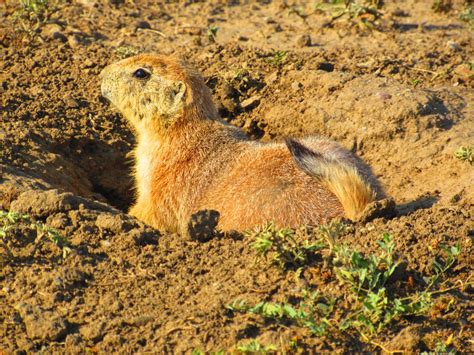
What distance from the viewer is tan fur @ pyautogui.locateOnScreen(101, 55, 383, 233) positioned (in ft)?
19.0

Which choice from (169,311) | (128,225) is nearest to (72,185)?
(128,225)

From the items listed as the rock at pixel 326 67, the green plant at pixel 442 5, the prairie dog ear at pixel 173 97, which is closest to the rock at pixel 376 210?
the prairie dog ear at pixel 173 97

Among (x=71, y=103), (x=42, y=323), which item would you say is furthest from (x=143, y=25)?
(x=42, y=323)

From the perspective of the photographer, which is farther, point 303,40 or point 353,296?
point 303,40

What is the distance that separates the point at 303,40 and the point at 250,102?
1309 mm

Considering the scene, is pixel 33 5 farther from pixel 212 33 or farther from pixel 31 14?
pixel 212 33

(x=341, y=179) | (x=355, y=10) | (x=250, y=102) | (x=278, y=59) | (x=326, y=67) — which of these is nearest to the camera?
(x=341, y=179)

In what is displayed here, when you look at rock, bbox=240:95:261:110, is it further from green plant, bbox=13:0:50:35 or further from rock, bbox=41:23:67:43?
green plant, bbox=13:0:50:35

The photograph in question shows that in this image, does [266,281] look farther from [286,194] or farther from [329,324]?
[286,194]

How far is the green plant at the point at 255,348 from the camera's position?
3.93 meters

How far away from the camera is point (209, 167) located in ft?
22.2

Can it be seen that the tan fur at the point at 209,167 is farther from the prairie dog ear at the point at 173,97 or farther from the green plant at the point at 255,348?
the green plant at the point at 255,348

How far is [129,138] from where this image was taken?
8.20m

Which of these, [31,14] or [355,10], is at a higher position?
[31,14]
